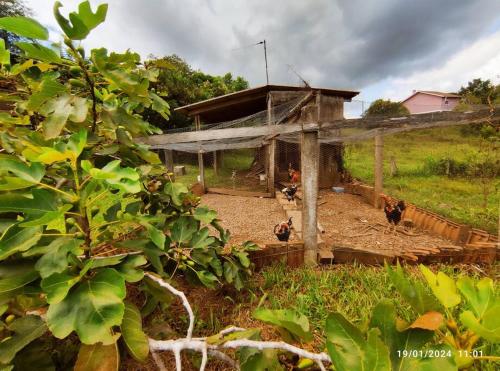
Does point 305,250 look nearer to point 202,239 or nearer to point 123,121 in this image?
point 202,239

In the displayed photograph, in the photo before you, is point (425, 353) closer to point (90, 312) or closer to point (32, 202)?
point (90, 312)

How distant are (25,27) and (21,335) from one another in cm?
95

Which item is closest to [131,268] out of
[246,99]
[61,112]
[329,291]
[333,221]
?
[61,112]

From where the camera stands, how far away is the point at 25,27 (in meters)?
0.72

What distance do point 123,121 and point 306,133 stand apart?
1.82 meters

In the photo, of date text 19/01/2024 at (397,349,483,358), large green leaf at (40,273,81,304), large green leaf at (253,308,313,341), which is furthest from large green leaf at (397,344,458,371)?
large green leaf at (40,273,81,304)

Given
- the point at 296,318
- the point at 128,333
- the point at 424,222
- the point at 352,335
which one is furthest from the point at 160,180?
the point at 424,222

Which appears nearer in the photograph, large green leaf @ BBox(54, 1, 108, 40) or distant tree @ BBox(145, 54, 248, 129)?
large green leaf @ BBox(54, 1, 108, 40)

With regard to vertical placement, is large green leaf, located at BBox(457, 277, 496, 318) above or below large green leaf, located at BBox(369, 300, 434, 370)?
A: above

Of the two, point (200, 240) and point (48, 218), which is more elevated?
point (48, 218)

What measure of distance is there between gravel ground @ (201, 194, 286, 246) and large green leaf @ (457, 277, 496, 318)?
3277 mm

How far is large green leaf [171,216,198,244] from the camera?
1309mm

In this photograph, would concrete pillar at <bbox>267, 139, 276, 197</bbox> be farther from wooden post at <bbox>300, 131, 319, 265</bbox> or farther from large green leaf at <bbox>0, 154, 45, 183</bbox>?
large green leaf at <bbox>0, 154, 45, 183</bbox>

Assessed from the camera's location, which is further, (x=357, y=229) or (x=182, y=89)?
(x=182, y=89)
